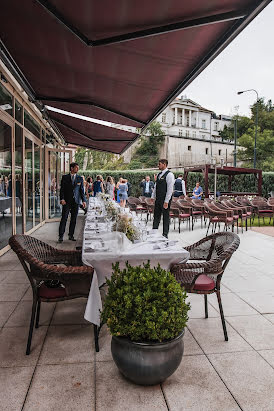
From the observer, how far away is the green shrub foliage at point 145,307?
190cm

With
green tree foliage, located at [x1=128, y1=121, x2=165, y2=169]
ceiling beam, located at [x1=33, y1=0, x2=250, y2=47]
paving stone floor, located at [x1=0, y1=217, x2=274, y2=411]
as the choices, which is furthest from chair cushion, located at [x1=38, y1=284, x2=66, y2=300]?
green tree foliage, located at [x1=128, y1=121, x2=165, y2=169]

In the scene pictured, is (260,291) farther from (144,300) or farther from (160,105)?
(160,105)

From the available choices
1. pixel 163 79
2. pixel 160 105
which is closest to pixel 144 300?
pixel 163 79

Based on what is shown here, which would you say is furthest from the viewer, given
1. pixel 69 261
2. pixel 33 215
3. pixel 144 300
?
pixel 33 215

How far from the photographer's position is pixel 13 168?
20.5 ft

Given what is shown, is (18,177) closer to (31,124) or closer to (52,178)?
(31,124)

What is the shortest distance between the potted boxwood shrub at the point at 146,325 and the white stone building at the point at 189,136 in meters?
45.1

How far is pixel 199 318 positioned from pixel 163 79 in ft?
9.76

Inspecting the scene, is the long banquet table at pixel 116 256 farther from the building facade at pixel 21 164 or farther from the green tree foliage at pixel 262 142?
the green tree foliage at pixel 262 142

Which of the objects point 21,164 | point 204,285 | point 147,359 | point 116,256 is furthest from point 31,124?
point 147,359

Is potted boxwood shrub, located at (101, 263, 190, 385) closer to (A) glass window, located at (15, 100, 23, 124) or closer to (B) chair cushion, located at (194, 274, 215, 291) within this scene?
(B) chair cushion, located at (194, 274, 215, 291)

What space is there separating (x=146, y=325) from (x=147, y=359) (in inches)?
8.7

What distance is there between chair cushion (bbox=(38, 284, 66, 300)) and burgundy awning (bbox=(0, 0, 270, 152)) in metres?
2.36

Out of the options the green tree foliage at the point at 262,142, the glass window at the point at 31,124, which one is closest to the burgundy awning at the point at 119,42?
the glass window at the point at 31,124
